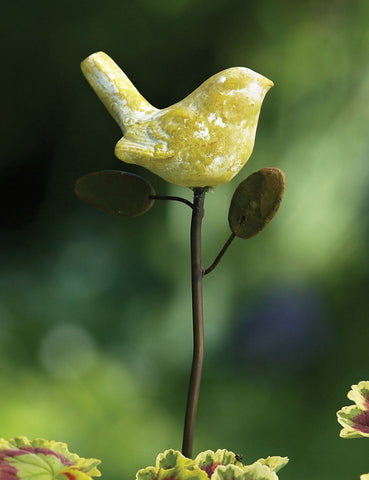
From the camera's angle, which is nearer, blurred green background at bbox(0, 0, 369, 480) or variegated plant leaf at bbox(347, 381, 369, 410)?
variegated plant leaf at bbox(347, 381, 369, 410)

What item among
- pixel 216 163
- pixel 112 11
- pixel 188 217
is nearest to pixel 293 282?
pixel 188 217

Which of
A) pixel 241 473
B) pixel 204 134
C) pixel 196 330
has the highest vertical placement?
pixel 204 134

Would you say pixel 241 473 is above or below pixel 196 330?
below

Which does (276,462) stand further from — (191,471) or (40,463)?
(40,463)

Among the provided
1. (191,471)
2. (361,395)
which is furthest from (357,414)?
(191,471)

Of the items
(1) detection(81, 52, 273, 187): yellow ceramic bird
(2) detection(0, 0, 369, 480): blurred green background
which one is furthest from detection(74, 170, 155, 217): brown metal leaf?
(2) detection(0, 0, 369, 480): blurred green background

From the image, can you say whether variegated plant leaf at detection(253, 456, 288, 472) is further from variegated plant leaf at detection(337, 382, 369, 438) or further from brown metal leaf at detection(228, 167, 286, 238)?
brown metal leaf at detection(228, 167, 286, 238)

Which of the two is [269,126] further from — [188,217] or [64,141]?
[64,141]
